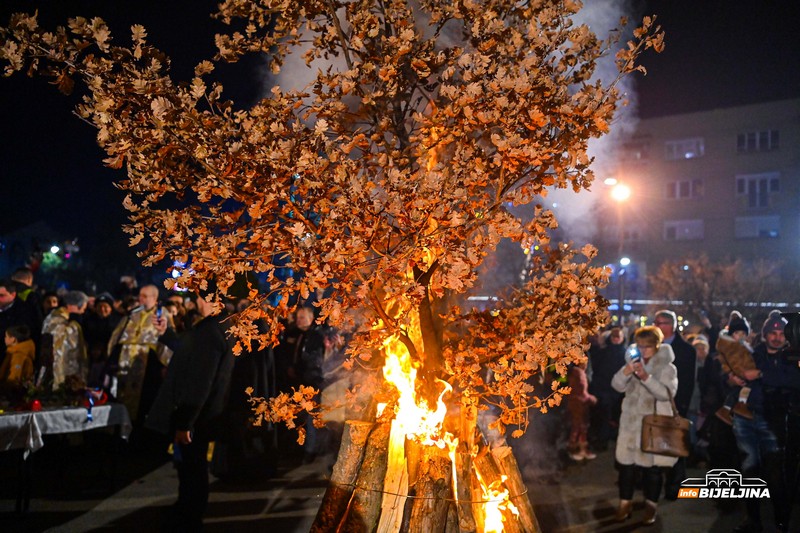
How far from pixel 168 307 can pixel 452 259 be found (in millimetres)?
9248

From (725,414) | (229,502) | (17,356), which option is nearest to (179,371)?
(229,502)

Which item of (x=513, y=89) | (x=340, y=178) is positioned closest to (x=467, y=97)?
(x=513, y=89)

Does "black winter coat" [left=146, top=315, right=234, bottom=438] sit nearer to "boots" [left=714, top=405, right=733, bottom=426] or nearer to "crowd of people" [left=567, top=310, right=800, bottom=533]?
"crowd of people" [left=567, top=310, right=800, bottom=533]

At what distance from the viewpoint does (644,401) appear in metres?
7.81

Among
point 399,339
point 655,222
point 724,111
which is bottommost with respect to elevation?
point 399,339

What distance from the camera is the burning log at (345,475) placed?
4031 mm

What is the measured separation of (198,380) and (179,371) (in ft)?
0.85

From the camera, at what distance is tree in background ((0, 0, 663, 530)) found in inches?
115

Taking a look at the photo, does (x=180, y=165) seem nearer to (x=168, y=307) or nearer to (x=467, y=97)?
(x=467, y=97)

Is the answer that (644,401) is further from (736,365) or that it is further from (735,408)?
(736,365)

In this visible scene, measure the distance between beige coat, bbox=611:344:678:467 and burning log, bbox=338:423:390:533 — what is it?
15.5 ft

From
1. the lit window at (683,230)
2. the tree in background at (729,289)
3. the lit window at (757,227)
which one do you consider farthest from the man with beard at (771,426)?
the lit window at (683,230)

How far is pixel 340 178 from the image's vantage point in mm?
2900

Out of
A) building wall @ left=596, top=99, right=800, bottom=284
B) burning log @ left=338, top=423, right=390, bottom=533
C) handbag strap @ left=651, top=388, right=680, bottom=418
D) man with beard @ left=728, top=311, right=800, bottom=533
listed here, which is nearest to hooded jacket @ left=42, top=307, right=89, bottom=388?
burning log @ left=338, top=423, right=390, bottom=533
